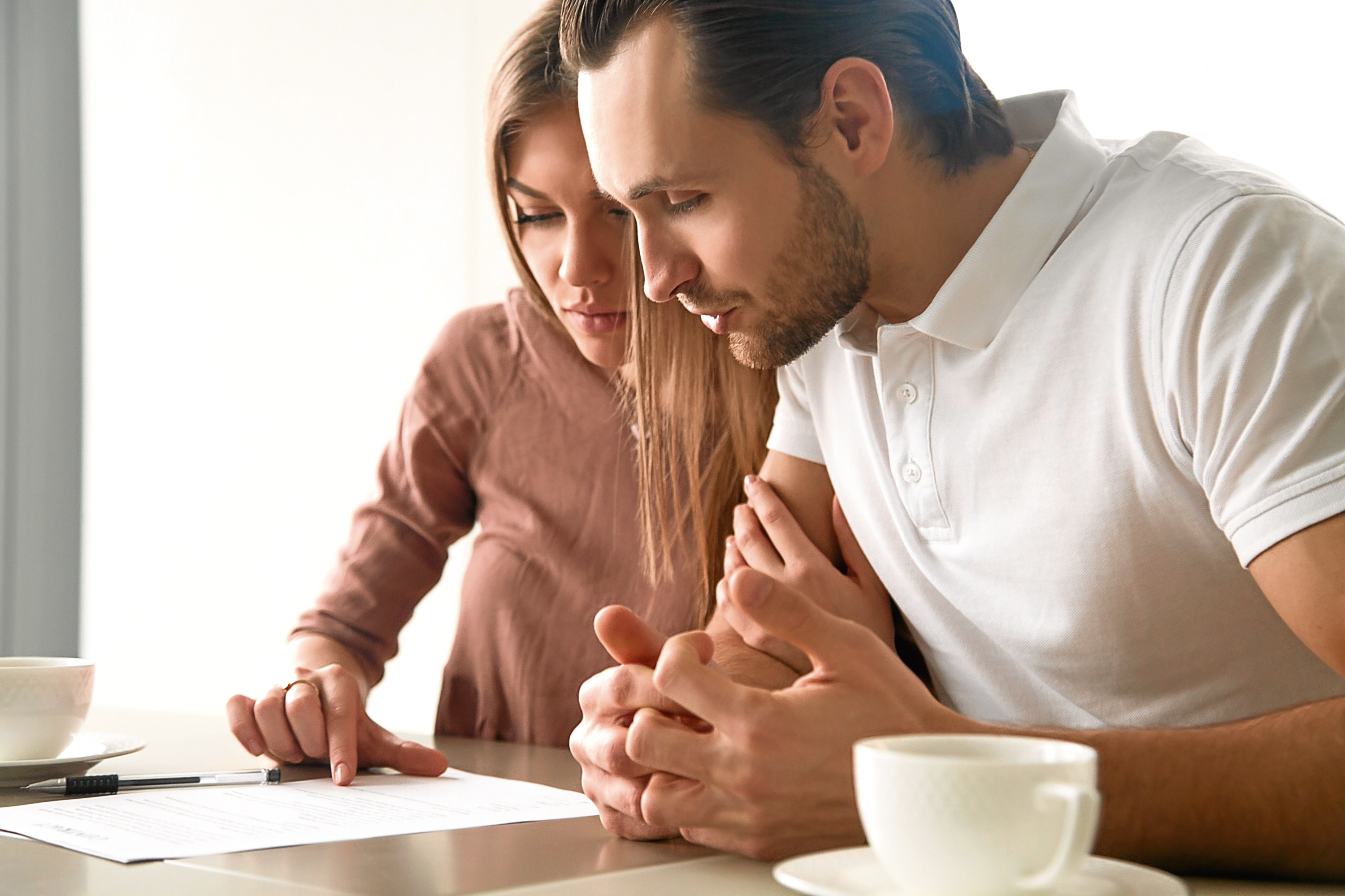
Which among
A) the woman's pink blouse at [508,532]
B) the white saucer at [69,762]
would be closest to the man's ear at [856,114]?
the woman's pink blouse at [508,532]

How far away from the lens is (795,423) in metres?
1.39

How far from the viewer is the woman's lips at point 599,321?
5.04ft

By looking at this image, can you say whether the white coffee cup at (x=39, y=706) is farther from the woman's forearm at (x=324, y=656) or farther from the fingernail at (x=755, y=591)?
the fingernail at (x=755, y=591)

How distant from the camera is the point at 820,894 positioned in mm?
579

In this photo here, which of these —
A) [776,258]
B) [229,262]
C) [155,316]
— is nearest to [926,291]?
[776,258]

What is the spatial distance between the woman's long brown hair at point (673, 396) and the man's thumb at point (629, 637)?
0.60 meters

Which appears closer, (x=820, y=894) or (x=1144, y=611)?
(x=820, y=894)

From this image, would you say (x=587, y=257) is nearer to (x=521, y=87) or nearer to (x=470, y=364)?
(x=521, y=87)

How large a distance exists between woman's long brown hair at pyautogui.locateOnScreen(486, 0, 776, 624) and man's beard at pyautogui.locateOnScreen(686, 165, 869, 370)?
0.29 metres

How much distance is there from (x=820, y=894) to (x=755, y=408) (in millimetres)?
956

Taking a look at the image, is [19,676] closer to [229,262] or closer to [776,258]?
[776,258]

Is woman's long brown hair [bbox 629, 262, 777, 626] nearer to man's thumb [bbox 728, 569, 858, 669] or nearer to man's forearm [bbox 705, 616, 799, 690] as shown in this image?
man's forearm [bbox 705, 616, 799, 690]

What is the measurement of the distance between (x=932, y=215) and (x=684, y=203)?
0.24 m

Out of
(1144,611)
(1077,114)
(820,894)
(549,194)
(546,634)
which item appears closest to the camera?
(820,894)
